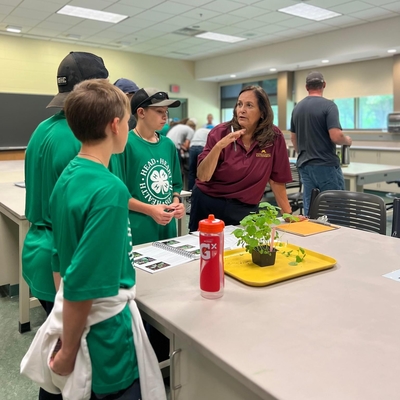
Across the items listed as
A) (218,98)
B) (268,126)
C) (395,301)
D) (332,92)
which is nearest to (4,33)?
(218,98)

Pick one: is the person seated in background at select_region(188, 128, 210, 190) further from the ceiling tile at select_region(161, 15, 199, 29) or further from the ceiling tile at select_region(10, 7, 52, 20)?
the ceiling tile at select_region(10, 7, 52, 20)

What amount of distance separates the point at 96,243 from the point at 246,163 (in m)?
1.32

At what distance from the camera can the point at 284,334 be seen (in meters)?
0.96

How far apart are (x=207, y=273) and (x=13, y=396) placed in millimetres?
1350

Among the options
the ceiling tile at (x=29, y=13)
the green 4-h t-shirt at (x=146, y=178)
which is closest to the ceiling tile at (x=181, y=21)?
the ceiling tile at (x=29, y=13)

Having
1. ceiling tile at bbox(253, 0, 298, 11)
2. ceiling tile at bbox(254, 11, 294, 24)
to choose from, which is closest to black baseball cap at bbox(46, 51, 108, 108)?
ceiling tile at bbox(253, 0, 298, 11)

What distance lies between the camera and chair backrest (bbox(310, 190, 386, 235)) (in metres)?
2.16

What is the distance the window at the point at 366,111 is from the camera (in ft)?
28.0

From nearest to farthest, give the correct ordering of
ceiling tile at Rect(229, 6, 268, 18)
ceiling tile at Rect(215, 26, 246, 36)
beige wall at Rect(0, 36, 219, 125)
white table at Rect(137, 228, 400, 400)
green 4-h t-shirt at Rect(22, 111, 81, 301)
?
white table at Rect(137, 228, 400, 400), green 4-h t-shirt at Rect(22, 111, 81, 301), ceiling tile at Rect(229, 6, 268, 18), ceiling tile at Rect(215, 26, 246, 36), beige wall at Rect(0, 36, 219, 125)

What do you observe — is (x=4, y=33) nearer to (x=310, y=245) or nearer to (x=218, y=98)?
(x=218, y=98)

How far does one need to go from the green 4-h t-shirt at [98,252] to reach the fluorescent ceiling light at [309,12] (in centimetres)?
615

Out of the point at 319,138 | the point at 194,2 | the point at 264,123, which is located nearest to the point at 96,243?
the point at 264,123

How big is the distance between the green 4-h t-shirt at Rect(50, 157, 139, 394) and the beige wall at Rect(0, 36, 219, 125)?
7.99 metres

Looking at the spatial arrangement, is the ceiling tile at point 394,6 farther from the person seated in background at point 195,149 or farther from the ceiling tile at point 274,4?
the person seated in background at point 195,149
